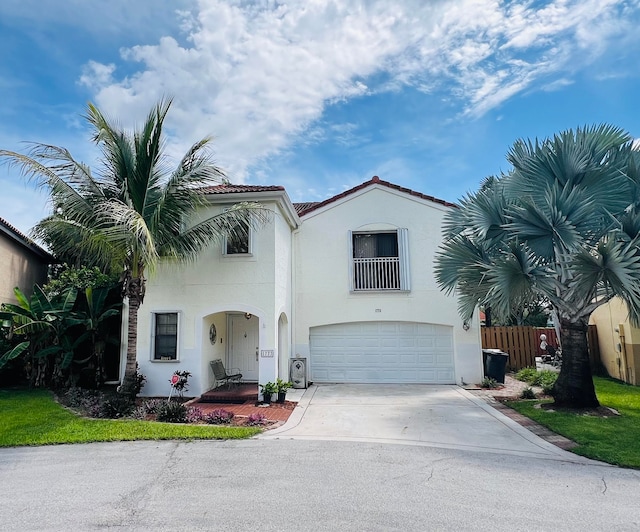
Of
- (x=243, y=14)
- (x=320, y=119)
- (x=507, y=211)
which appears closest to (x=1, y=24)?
(x=243, y=14)

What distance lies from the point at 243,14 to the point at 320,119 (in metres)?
5.69

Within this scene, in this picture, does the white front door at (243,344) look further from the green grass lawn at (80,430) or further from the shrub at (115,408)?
the green grass lawn at (80,430)

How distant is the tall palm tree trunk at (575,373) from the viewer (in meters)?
10.1

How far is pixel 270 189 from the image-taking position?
41.0 ft

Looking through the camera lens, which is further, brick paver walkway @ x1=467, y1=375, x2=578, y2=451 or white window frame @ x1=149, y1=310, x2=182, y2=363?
white window frame @ x1=149, y1=310, x2=182, y2=363

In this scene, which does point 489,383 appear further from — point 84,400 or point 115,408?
point 84,400

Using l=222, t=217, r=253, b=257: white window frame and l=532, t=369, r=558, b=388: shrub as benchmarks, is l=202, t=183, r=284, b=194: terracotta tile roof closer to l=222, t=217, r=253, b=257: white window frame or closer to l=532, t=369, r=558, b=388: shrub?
l=222, t=217, r=253, b=257: white window frame

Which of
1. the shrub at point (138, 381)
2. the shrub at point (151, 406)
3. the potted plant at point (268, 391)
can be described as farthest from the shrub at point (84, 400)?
the potted plant at point (268, 391)

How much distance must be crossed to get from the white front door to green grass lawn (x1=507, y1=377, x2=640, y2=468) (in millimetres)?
8575

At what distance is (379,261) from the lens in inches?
619

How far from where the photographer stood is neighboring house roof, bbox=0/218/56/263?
14617 millimetres

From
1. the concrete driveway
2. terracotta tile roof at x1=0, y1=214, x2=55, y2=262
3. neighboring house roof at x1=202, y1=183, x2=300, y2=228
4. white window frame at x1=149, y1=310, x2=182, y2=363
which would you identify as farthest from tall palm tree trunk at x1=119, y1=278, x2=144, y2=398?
terracotta tile roof at x1=0, y1=214, x2=55, y2=262

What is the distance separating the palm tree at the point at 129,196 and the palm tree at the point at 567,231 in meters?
6.89

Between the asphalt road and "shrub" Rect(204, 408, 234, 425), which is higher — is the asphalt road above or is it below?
below
